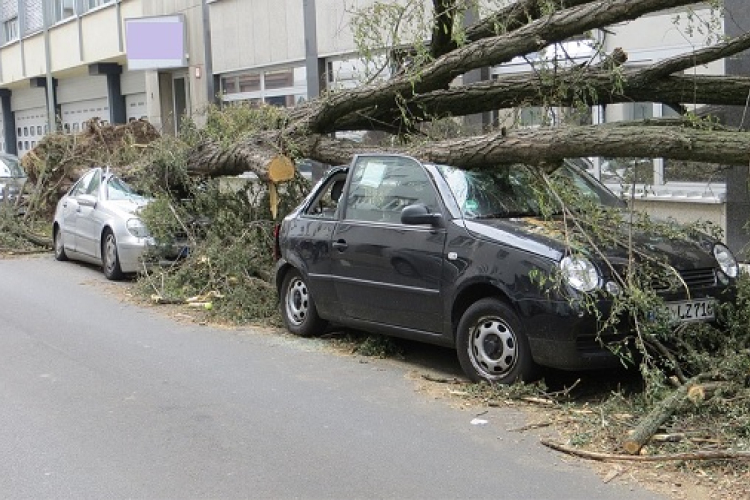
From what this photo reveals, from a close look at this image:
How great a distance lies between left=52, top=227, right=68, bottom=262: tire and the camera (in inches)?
588

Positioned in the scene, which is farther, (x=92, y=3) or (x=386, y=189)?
(x=92, y=3)

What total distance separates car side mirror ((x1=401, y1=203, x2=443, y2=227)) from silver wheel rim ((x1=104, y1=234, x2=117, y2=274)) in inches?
261

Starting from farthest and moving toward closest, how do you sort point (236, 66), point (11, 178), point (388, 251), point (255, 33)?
point (236, 66) → point (255, 33) → point (11, 178) → point (388, 251)

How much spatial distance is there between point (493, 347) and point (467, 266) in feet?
1.97

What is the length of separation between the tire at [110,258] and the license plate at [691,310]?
27.2 feet

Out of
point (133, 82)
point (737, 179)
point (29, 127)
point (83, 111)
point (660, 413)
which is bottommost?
point (660, 413)

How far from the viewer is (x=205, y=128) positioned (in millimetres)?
12148

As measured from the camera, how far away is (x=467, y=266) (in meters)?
6.65

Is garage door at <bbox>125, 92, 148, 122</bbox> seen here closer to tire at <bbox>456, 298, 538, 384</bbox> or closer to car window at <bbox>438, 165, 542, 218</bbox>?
car window at <bbox>438, 165, 542, 218</bbox>

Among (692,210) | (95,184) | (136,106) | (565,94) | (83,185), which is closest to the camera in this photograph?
(565,94)

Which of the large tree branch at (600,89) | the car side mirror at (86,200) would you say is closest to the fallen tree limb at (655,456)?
the large tree branch at (600,89)

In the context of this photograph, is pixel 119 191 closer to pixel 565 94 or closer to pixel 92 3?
pixel 565 94

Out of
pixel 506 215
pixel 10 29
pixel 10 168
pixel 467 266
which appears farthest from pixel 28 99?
pixel 467 266

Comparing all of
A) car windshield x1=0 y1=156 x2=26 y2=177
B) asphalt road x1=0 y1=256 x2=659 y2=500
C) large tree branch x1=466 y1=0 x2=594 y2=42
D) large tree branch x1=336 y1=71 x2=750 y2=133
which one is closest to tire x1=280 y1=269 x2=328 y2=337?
asphalt road x1=0 y1=256 x2=659 y2=500
